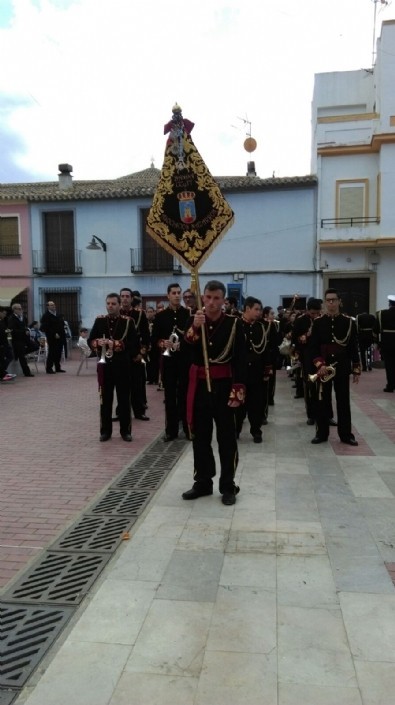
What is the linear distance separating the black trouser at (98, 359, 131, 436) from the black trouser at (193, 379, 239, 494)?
2.44m

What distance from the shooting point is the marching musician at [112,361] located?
7098mm

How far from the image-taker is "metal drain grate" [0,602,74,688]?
2623mm

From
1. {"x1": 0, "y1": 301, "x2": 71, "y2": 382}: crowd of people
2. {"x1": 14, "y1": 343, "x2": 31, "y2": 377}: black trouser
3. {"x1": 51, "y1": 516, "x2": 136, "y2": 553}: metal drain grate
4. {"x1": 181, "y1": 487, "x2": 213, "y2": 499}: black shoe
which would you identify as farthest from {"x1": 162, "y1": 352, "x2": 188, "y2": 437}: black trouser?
{"x1": 14, "y1": 343, "x2": 31, "y2": 377}: black trouser

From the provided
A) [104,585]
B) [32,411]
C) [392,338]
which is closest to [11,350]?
[32,411]

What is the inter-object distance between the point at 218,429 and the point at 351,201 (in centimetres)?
1858

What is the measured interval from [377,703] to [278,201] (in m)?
21.4

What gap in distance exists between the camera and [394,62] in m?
20.0

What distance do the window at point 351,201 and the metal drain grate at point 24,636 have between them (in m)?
20.2

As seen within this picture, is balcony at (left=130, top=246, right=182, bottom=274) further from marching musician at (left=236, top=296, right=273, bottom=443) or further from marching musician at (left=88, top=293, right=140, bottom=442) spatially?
marching musician at (left=88, top=293, right=140, bottom=442)

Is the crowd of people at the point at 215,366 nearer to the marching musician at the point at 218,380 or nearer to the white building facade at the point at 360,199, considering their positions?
the marching musician at the point at 218,380

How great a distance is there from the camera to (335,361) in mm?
6934

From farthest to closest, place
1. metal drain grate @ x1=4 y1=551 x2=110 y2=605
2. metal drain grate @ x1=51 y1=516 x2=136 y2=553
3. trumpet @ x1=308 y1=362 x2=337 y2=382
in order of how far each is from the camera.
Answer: trumpet @ x1=308 y1=362 x2=337 y2=382 → metal drain grate @ x1=51 y1=516 x2=136 y2=553 → metal drain grate @ x1=4 y1=551 x2=110 y2=605

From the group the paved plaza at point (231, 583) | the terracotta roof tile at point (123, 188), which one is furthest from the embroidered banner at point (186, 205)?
the terracotta roof tile at point (123, 188)

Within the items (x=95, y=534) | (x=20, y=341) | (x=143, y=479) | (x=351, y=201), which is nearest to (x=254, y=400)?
(x=143, y=479)
